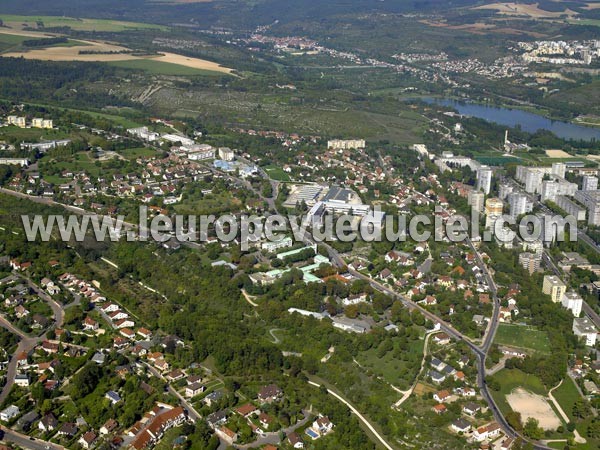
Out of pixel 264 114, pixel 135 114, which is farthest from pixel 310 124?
pixel 135 114

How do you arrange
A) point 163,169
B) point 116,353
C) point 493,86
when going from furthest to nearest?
point 493,86, point 163,169, point 116,353

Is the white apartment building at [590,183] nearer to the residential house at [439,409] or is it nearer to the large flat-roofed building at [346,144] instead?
the large flat-roofed building at [346,144]

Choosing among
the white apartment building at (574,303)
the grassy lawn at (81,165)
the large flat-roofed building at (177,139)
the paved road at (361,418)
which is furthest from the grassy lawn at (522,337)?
the large flat-roofed building at (177,139)

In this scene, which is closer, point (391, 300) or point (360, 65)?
point (391, 300)

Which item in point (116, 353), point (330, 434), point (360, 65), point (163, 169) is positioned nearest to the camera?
point (330, 434)

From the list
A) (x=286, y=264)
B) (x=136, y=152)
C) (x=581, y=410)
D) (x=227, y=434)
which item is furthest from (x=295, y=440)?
(x=136, y=152)

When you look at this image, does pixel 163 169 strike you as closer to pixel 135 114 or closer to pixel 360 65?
pixel 135 114

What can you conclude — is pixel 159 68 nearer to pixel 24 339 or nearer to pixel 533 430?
pixel 24 339
